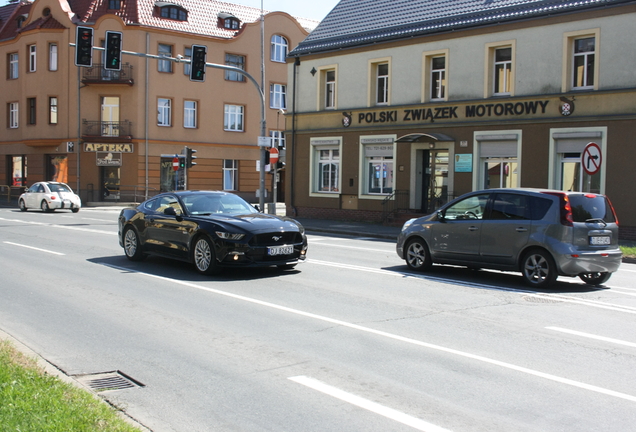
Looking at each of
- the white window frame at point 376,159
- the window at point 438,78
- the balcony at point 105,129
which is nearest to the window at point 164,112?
the balcony at point 105,129

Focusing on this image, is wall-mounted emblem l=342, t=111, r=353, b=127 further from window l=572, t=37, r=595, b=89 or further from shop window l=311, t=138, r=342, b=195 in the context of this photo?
window l=572, t=37, r=595, b=89

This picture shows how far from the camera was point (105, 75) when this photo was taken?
43.6 m

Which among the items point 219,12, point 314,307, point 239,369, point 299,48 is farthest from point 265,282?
point 219,12

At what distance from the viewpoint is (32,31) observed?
45531mm

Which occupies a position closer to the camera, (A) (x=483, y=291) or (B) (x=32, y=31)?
(A) (x=483, y=291)

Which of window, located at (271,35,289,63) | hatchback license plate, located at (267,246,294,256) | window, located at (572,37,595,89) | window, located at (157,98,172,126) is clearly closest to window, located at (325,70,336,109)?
window, located at (572,37,595,89)

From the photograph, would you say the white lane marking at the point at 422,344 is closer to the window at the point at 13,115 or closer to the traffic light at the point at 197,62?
the traffic light at the point at 197,62

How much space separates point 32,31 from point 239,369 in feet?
149

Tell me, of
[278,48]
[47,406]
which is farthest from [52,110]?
[47,406]

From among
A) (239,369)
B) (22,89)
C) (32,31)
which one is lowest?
(239,369)

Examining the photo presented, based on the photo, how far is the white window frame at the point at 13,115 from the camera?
158 feet

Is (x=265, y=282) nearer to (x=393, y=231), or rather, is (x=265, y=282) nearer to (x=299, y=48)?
(x=393, y=231)

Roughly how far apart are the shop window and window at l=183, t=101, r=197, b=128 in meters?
17.4

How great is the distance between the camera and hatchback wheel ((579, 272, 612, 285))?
38.7 feet
